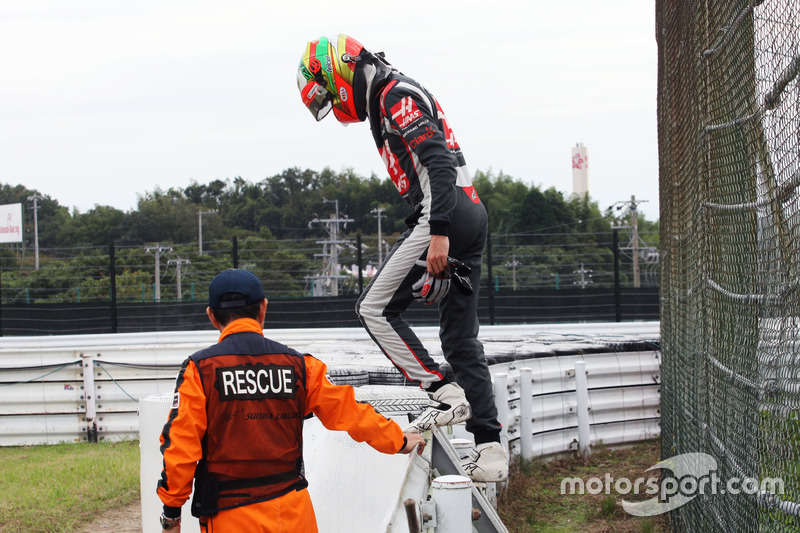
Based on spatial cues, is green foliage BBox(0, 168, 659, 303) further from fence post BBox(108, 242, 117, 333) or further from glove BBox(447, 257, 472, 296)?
glove BBox(447, 257, 472, 296)

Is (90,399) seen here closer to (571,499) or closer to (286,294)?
(571,499)

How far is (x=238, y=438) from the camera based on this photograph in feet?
8.56

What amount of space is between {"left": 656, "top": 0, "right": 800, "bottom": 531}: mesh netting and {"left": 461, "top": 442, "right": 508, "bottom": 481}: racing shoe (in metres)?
0.96

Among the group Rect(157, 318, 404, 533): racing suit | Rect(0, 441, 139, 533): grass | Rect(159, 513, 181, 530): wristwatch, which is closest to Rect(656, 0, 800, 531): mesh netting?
Rect(157, 318, 404, 533): racing suit

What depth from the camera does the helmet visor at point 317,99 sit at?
389 cm

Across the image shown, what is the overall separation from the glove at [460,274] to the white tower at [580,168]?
115m

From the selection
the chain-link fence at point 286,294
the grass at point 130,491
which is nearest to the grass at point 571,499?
the grass at point 130,491

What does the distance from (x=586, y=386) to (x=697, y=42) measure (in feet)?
13.2

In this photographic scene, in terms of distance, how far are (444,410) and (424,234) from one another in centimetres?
83

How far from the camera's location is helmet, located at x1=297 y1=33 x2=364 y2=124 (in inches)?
149

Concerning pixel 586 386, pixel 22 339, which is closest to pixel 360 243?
pixel 22 339

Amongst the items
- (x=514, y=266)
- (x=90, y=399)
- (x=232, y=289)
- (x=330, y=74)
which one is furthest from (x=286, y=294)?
(x=232, y=289)

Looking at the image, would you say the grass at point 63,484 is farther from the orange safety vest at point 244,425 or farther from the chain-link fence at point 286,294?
the chain-link fence at point 286,294

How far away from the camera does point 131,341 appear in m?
10.2
